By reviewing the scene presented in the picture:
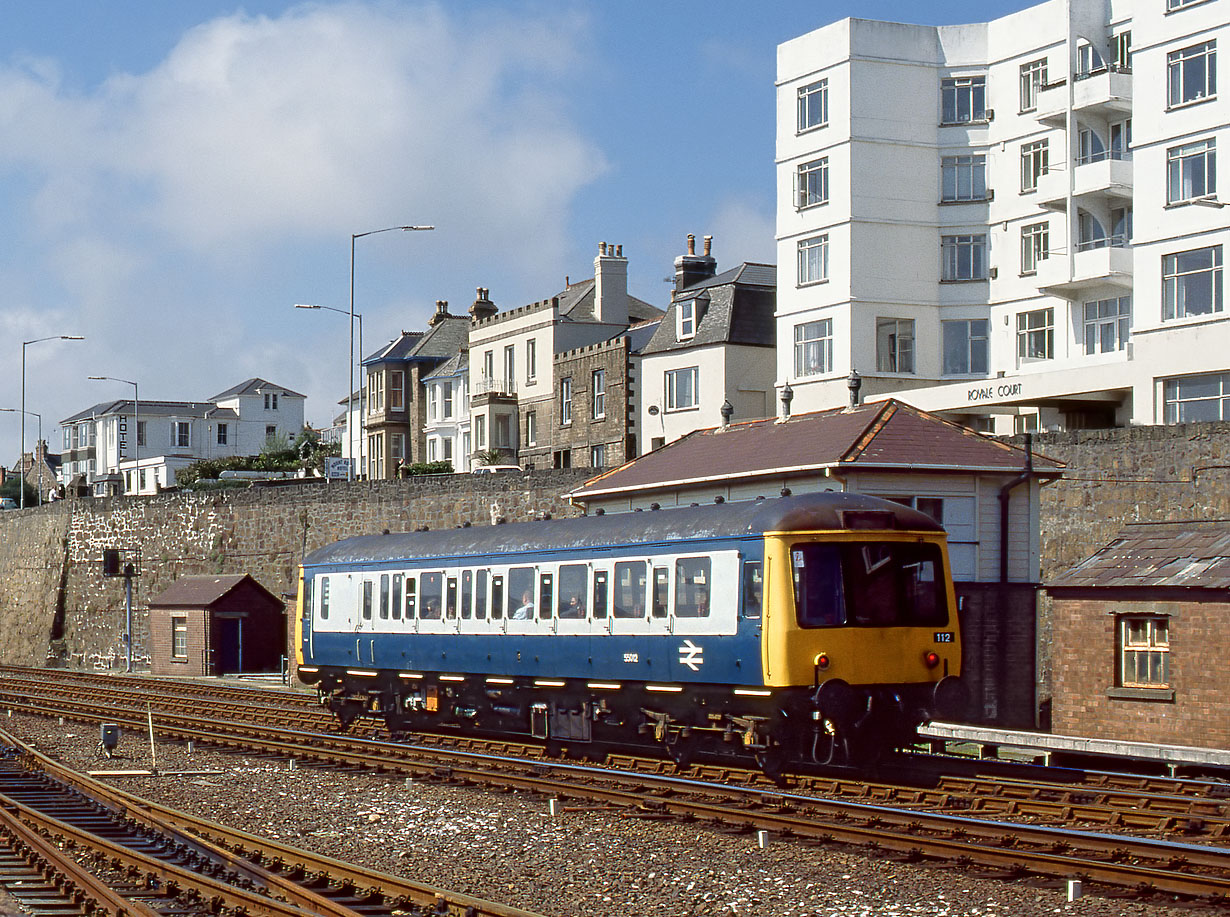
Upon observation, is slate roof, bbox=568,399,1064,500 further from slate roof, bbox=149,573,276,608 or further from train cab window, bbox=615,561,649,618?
slate roof, bbox=149,573,276,608

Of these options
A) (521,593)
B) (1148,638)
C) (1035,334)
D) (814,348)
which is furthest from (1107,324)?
(521,593)

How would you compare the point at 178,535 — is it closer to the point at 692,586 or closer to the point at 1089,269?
the point at 1089,269

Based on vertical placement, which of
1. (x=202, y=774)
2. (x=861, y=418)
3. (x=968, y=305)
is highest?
(x=968, y=305)

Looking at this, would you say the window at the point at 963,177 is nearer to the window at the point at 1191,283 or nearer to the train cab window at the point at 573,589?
the window at the point at 1191,283

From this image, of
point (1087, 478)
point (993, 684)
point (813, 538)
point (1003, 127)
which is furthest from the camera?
point (1003, 127)

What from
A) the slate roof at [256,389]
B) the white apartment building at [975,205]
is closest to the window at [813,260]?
the white apartment building at [975,205]

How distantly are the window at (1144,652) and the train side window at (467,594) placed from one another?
373 inches

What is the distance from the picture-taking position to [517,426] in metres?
69.8

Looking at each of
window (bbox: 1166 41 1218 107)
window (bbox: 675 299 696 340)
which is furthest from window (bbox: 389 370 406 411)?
window (bbox: 1166 41 1218 107)

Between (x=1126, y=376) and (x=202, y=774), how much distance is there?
28.3 metres

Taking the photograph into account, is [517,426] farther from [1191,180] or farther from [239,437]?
[239,437]

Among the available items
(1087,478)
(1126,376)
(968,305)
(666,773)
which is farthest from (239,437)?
(666,773)

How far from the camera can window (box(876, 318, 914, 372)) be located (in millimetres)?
52250

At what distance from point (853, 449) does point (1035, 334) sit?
25.0m
